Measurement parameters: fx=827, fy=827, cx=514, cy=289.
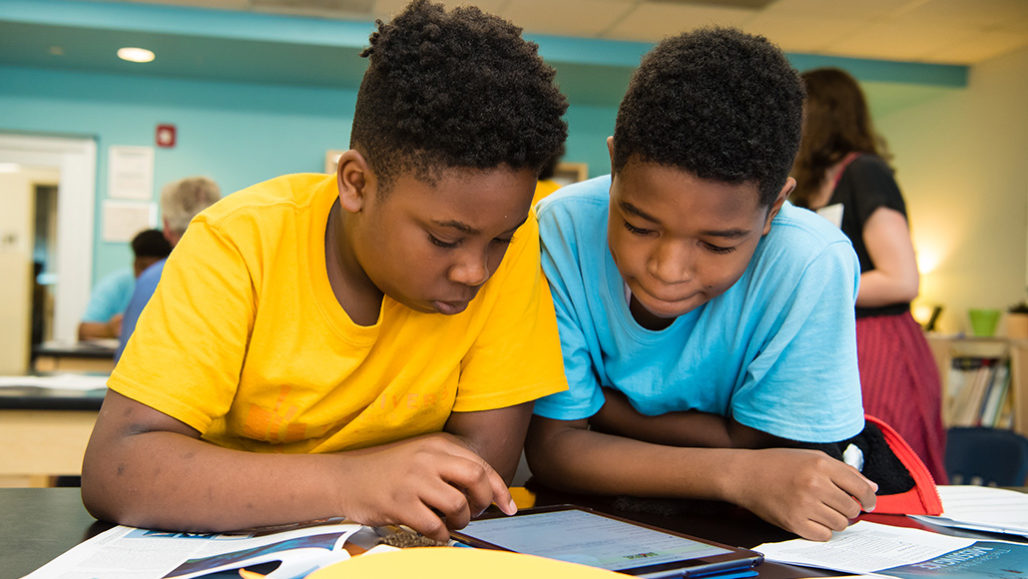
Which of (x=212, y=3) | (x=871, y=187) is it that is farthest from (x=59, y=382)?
(x=212, y=3)

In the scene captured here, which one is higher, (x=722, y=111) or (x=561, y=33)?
(x=561, y=33)

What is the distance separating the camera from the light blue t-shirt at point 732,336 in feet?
3.01

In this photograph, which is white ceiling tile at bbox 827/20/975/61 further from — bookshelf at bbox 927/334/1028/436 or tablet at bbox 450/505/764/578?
tablet at bbox 450/505/764/578

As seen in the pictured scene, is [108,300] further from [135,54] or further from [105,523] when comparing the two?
[105,523]

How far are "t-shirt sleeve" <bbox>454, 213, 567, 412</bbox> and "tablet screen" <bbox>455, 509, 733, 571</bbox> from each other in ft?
0.59

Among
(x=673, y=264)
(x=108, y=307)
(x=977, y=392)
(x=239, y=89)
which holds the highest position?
(x=239, y=89)

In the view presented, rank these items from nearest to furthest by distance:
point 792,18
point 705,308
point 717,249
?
point 717,249 < point 705,308 < point 792,18

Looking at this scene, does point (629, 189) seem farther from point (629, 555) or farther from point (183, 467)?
point (183, 467)

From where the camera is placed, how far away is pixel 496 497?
73 cm

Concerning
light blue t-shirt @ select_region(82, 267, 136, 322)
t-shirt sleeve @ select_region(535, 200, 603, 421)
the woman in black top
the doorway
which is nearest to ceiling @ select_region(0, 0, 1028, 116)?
the doorway

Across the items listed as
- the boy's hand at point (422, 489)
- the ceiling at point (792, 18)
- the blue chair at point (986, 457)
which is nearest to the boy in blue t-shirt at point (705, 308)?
the boy's hand at point (422, 489)

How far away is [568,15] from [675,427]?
3.47m

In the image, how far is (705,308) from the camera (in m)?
0.96

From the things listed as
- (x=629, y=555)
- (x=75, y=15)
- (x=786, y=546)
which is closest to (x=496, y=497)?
(x=629, y=555)
